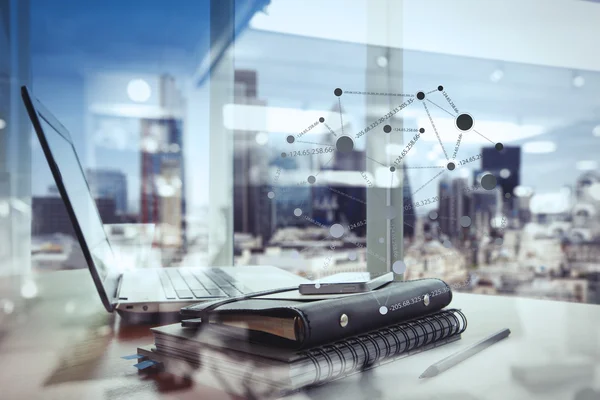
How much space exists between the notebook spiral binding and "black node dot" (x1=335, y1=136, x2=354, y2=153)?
35 centimetres

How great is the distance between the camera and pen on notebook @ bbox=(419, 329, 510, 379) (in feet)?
1.62

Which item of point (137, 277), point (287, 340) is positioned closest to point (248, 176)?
point (137, 277)

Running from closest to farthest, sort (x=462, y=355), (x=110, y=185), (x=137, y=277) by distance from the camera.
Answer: (x=462, y=355) < (x=137, y=277) < (x=110, y=185)

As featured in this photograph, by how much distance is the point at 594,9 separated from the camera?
94cm

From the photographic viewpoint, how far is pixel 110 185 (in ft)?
5.63

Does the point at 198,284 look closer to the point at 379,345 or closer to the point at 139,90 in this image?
the point at 379,345

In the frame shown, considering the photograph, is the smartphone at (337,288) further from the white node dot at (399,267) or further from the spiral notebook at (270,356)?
the white node dot at (399,267)

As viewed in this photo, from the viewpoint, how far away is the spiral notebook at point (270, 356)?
41 centimetres

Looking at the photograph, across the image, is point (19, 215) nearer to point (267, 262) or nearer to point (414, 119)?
point (267, 262)

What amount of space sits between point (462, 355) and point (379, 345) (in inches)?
4.9

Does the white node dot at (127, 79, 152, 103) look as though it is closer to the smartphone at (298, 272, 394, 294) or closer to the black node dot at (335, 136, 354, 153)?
the black node dot at (335, 136, 354, 153)

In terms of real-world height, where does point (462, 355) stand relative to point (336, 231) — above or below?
below

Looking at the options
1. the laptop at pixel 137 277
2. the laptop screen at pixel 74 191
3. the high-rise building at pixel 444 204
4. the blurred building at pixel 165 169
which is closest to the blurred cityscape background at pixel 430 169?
the high-rise building at pixel 444 204
